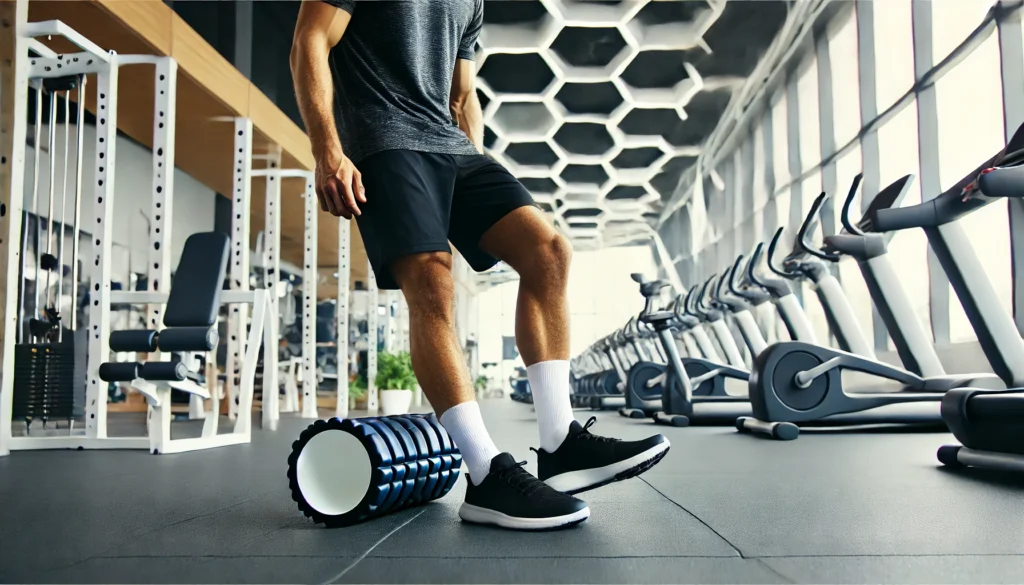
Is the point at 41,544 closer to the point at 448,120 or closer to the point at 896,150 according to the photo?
the point at 448,120

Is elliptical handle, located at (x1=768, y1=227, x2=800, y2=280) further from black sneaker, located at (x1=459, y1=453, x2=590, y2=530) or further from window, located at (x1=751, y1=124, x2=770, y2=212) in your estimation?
window, located at (x1=751, y1=124, x2=770, y2=212)

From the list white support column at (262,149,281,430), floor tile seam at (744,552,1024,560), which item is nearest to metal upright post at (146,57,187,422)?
white support column at (262,149,281,430)

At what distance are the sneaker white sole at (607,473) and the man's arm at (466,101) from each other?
34.4 inches

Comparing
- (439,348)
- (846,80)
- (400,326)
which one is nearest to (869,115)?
(846,80)

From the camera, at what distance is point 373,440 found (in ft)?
5.37

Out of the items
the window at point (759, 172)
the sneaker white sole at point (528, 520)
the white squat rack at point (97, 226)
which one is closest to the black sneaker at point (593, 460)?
the sneaker white sole at point (528, 520)

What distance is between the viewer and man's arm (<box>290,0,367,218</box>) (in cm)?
163

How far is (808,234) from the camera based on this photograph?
4.41 meters

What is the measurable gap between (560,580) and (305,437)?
0.79m

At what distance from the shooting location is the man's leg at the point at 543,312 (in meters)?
1.70

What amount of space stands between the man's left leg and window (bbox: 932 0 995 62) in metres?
4.57

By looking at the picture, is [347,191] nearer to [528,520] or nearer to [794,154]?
[528,520]

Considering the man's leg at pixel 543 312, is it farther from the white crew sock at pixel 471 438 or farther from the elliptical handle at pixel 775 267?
the elliptical handle at pixel 775 267

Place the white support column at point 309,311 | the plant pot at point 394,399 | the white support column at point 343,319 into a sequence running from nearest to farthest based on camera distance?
the white support column at point 309,311 → the white support column at point 343,319 → the plant pot at point 394,399
